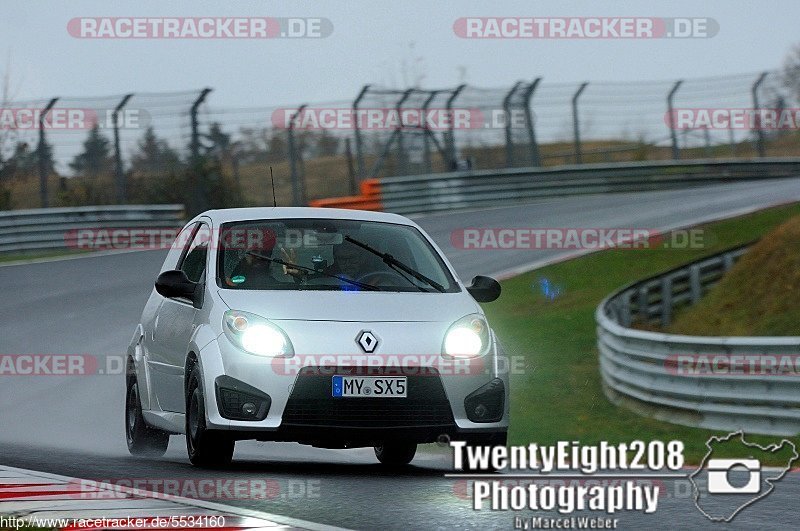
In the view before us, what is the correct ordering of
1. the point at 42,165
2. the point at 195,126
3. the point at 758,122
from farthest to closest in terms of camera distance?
the point at 758,122 < the point at 195,126 < the point at 42,165

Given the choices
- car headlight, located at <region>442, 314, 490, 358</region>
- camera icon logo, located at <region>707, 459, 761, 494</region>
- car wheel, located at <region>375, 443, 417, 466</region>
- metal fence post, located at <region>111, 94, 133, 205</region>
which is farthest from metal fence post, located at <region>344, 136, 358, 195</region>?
car headlight, located at <region>442, 314, 490, 358</region>

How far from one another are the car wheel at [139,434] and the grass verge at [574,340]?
3.18 meters

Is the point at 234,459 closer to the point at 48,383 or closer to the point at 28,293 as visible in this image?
the point at 48,383

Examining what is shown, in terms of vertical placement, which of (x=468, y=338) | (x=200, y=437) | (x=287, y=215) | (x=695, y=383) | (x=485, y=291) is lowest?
(x=695, y=383)

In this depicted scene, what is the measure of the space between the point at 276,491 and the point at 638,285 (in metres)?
12.5

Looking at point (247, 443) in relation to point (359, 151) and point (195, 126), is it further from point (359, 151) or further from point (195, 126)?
point (359, 151)

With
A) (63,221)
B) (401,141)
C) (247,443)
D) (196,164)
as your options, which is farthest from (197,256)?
(401,141)

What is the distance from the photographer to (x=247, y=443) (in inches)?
439

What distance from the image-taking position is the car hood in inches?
306

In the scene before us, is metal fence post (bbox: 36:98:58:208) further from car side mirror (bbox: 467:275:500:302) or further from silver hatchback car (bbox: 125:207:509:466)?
car side mirror (bbox: 467:275:500:302)

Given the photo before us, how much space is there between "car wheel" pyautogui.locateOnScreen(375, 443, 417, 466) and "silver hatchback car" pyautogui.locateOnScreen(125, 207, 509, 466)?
0.07 ft

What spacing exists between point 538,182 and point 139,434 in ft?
74.7

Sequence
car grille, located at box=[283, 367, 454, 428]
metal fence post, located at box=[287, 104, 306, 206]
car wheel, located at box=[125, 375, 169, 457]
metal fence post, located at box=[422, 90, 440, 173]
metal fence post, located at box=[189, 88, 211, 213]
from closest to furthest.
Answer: car grille, located at box=[283, 367, 454, 428], car wheel, located at box=[125, 375, 169, 457], metal fence post, located at box=[189, 88, 211, 213], metal fence post, located at box=[287, 104, 306, 206], metal fence post, located at box=[422, 90, 440, 173]

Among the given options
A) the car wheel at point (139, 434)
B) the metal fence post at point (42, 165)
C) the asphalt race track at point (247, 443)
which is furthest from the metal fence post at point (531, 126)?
the car wheel at point (139, 434)
